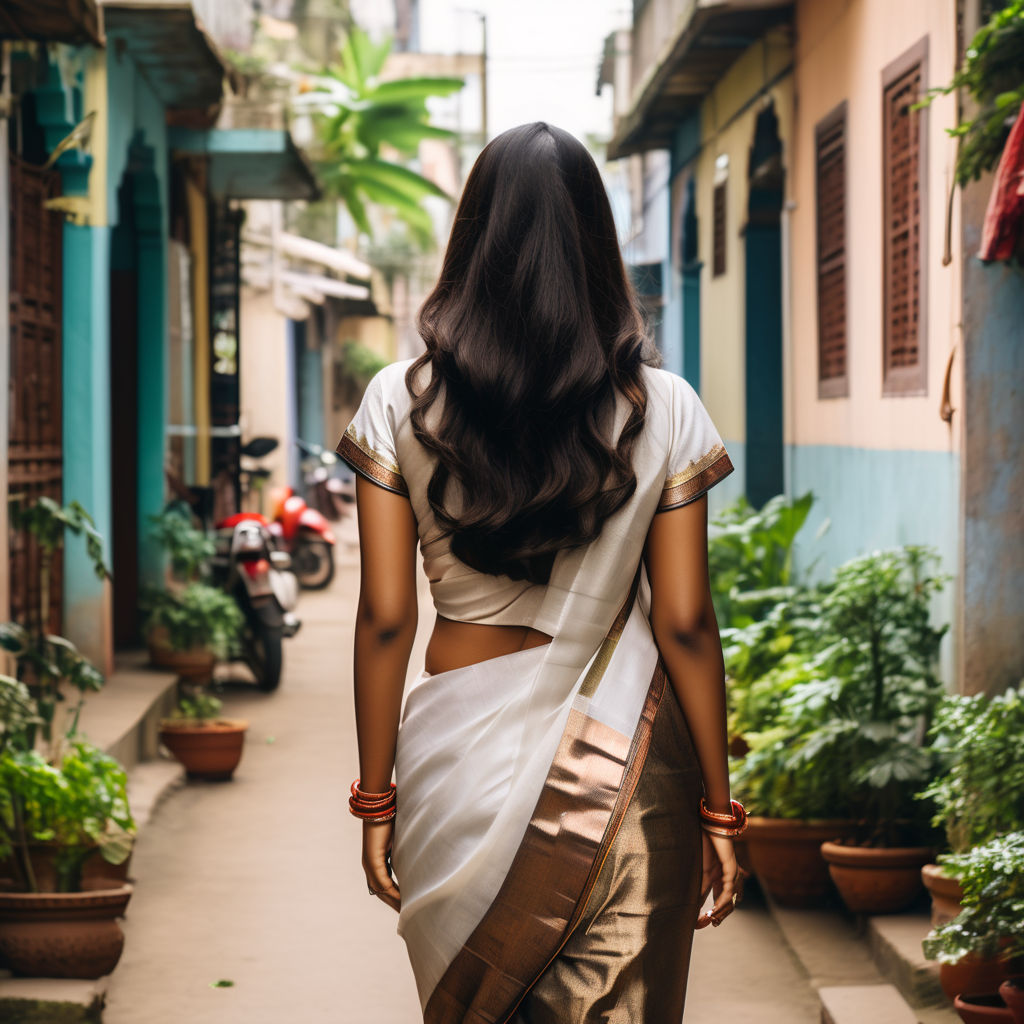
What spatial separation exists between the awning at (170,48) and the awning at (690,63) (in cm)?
279

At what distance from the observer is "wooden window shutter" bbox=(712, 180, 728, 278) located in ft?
35.5

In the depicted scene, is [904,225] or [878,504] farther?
[878,504]

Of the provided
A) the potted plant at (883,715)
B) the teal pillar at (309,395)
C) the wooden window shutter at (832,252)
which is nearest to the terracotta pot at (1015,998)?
the potted plant at (883,715)

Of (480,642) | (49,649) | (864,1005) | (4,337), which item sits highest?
(4,337)

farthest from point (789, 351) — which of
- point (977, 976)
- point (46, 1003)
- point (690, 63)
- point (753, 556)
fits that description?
point (46, 1003)

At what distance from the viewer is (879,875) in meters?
4.65

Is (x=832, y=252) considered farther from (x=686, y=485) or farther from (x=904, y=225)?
(x=686, y=485)

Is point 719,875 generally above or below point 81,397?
below

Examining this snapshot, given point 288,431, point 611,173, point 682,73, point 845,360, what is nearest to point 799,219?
point 845,360

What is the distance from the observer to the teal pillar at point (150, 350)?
9.66 m

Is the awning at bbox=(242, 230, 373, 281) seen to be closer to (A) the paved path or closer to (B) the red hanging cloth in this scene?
(A) the paved path

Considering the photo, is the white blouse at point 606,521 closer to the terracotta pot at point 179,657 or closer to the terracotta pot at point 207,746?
the terracotta pot at point 207,746

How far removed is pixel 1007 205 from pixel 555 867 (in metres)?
2.73

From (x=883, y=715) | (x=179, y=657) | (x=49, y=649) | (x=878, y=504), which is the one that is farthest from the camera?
(x=179, y=657)
